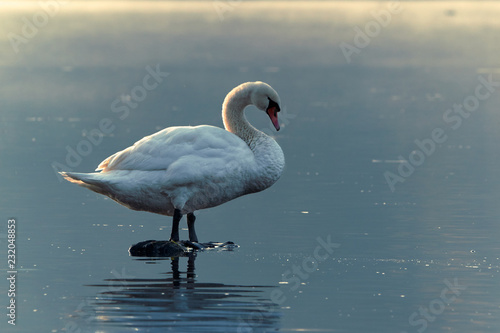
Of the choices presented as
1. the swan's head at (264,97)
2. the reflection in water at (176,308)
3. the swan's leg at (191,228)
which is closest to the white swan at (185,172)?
the swan's leg at (191,228)

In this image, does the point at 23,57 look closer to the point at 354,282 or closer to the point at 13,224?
the point at 13,224

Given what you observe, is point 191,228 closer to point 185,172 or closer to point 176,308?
point 185,172

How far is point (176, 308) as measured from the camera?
354 inches

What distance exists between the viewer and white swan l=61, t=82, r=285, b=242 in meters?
12.0

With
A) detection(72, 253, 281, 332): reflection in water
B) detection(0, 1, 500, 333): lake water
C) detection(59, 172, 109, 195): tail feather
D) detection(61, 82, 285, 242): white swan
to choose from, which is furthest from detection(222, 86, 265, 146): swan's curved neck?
detection(72, 253, 281, 332): reflection in water

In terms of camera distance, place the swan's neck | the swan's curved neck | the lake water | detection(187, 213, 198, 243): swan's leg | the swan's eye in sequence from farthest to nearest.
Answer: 1. the swan's eye
2. the swan's curved neck
3. detection(187, 213, 198, 243): swan's leg
4. the swan's neck
5. the lake water

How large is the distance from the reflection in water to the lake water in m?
0.02

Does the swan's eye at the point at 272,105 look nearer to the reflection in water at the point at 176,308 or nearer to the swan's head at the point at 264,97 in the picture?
the swan's head at the point at 264,97

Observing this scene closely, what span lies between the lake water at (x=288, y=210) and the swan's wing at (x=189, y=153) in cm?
90

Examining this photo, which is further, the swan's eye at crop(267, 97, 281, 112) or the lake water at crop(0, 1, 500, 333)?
the swan's eye at crop(267, 97, 281, 112)

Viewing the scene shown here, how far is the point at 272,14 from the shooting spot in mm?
81750

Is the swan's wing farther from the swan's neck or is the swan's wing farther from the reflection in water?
the reflection in water

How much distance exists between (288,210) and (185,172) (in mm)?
2562

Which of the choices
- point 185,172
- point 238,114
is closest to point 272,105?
point 238,114
